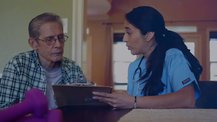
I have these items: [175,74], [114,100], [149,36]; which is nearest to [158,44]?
[149,36]

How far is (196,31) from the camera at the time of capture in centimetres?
777

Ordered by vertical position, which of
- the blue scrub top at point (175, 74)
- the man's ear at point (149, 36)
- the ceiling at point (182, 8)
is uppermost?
the ceiling at point (182, 8)

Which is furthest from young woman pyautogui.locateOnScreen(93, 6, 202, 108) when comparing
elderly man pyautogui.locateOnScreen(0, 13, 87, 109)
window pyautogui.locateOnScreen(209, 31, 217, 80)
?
window pyautogui.locateOnScreen(209, 31, 217, 80)

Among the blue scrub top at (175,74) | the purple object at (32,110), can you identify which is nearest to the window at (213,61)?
the blue scrub top at (175,74)

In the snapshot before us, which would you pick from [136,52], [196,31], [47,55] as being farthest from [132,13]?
[196,31]

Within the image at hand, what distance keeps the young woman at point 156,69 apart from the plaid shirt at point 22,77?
0.39 m

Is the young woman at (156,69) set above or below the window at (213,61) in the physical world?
above

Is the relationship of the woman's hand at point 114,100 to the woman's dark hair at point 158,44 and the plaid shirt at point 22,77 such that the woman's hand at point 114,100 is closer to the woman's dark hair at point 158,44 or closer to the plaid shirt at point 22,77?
the woman's dark hair at point 158,44

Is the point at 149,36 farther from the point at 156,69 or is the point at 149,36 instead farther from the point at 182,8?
the point at 182,8

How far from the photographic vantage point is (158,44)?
1.49m

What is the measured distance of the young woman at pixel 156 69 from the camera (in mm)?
1213

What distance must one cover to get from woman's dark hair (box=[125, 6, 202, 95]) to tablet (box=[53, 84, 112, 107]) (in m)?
0.27

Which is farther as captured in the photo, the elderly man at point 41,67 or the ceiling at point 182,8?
the ceiling at point 182,8

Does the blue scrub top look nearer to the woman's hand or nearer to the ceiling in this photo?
the woman's hand
